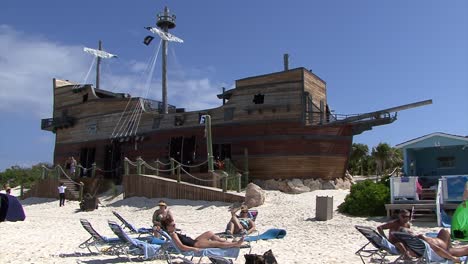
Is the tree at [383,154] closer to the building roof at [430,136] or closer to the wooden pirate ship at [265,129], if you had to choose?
the wooden pirate ship at [265,129]

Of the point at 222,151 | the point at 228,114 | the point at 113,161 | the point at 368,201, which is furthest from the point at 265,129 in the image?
the point at 113,161

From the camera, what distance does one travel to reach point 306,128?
766 inches

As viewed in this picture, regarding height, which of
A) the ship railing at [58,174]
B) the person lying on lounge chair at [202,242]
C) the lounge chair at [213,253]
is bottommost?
the lounge chair at [213,253]

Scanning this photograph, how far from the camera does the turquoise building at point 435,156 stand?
15.4 meters

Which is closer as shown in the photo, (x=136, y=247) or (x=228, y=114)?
(x=136, y=247)

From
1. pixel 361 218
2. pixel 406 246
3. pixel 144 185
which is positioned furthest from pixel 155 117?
pixel 406 246

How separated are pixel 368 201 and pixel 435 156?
5.29 m

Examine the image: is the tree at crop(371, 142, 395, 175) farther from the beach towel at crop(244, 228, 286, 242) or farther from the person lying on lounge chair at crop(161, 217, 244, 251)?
the person lying on lounge chair at crop(161, 217, 244, 251)

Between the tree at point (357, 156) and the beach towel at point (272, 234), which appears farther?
the tree at point (357, 156)

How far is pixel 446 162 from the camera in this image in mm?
16562

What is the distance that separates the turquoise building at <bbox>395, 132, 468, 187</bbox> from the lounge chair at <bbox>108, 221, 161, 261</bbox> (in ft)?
37.4

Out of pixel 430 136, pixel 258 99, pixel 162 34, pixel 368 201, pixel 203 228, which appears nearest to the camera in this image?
pixel 203 228

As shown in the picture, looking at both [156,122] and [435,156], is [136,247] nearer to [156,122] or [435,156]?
[435,156]

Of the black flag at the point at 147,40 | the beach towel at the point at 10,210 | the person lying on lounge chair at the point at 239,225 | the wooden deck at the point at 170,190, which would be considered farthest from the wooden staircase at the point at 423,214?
the black flag at the point at 147,40
